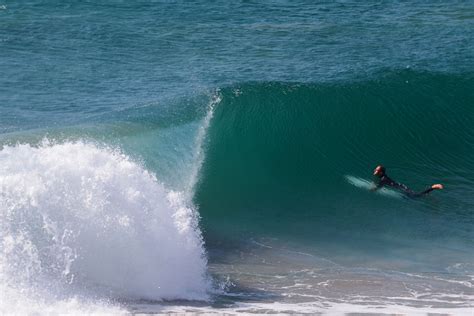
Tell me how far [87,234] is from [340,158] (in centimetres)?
765

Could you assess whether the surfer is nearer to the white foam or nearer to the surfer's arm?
the surfer's arm

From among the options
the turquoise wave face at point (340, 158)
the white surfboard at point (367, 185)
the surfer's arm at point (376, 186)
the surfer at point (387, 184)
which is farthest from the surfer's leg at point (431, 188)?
the surfer's arm at point (376, 186)

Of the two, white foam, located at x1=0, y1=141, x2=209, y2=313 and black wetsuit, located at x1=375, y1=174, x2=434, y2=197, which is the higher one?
black wetsuit, located at x1=375, y1=174, x2=434, y2=197

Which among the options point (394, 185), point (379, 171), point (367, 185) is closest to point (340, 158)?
point (367, 185)

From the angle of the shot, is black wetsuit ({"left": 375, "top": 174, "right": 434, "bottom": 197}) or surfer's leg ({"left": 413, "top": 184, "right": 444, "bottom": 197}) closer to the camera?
surfer's leg ({"left": 413, "top": 184, "right": 444, "bottom": 197})

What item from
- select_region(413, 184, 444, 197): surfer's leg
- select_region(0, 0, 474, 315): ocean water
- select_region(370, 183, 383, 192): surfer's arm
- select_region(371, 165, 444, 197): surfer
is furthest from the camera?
select_region(370, 183, 383, 192): surfer's arm

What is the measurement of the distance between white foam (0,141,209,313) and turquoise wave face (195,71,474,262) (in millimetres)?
2597

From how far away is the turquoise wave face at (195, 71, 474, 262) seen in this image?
16328 millimetres

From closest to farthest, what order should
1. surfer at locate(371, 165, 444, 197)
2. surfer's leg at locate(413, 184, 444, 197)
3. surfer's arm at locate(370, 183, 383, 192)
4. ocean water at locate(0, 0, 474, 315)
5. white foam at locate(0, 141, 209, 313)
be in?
white foam at locate(0, 141, 209, 313), ocean water at locate(0, 0, 474, 315), surfer's leg at locate(413, 184, 444, 197), surfer at locate(371, 165, 444, 197), surfer's arm at locate(370, 183, 383, 192)

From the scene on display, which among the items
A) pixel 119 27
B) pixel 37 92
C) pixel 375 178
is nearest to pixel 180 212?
pixel 375 178

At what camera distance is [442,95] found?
70.4 ft

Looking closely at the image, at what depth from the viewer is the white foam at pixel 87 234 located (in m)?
12.0

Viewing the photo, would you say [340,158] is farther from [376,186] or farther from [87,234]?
[87,234]

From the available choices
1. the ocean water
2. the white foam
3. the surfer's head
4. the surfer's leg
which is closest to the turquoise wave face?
the ocean water
